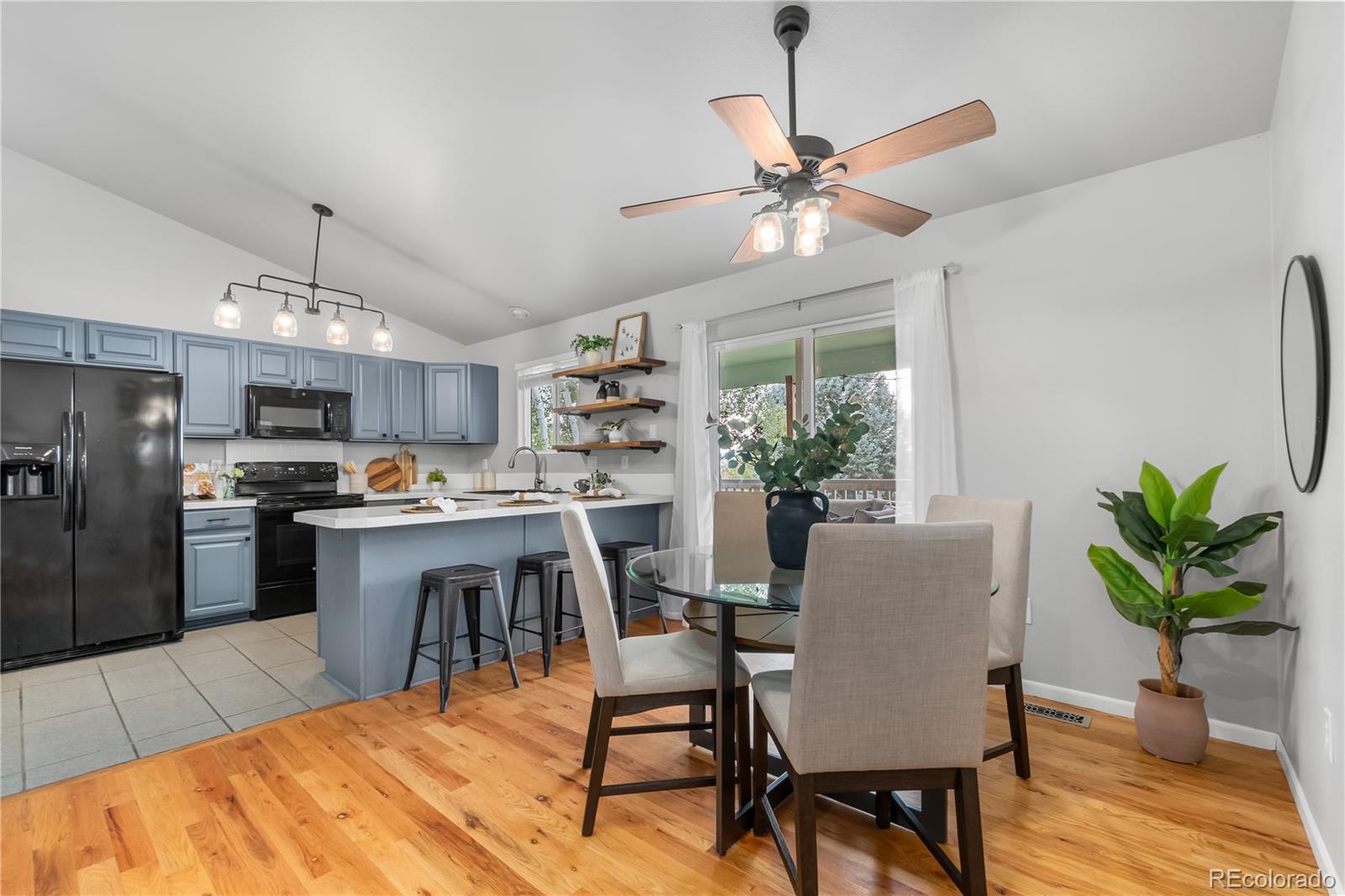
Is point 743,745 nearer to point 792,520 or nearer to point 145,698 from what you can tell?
point 792,520

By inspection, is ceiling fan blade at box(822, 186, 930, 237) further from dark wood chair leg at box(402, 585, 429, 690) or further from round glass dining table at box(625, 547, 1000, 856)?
dark wood chair leg at box(402, 585, 429, 690)

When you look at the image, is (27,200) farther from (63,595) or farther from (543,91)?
(543,91)

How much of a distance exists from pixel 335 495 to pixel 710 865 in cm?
459

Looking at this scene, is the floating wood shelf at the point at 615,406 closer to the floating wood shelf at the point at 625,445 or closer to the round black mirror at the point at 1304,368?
the floating wood shelf at the point at 625,445

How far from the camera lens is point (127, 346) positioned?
169 inches

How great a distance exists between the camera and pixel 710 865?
1.71 m

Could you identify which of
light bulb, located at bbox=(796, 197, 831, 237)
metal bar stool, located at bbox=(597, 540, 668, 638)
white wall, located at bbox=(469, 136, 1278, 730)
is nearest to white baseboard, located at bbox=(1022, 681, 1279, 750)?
white wall, located at bbox=(469, 136, 1278, 730)

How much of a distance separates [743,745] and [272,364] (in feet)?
16.3

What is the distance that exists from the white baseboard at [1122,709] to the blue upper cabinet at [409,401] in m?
5.31

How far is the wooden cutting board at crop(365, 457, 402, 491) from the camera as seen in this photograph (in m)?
5.77

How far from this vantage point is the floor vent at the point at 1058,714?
2.66 meters

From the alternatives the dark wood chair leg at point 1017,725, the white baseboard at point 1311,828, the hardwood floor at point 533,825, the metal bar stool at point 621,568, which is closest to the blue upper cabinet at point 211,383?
the hardwood floor at point 533,825

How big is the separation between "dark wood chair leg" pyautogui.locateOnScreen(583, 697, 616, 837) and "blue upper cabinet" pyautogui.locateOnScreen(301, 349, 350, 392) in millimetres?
4654

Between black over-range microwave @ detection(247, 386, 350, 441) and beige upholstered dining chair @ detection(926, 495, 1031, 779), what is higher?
black over-range microwave @ detection(247, 386, 350, 441)
